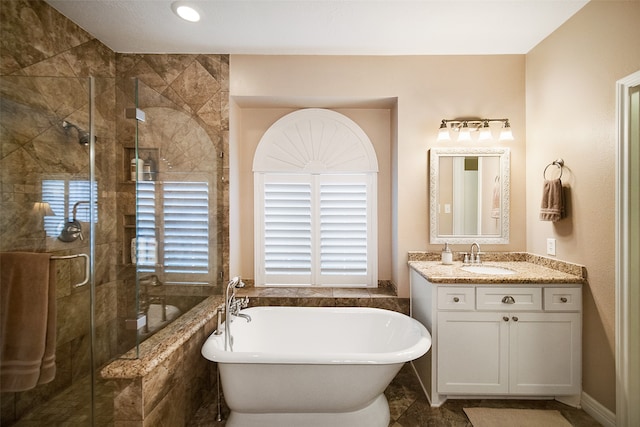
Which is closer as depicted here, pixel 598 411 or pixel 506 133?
pixel 598 411

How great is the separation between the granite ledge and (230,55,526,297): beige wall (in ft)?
2.88

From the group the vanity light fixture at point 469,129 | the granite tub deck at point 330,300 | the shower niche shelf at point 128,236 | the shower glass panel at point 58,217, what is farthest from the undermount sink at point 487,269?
the shower glass panel at point 58,217

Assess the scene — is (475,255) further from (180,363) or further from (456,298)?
(180,363)

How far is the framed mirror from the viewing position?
8.74ft

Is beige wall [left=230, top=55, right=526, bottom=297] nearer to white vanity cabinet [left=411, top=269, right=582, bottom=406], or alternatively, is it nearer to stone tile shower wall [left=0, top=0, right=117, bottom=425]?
white vanity cabinet [left=411, top=269, right=582, bottom=406]

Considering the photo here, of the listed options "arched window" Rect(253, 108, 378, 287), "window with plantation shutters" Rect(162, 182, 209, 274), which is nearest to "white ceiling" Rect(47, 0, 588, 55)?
"arched window" Rect(253, 108, 378, 287)

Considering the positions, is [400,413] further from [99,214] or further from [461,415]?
[99,214]

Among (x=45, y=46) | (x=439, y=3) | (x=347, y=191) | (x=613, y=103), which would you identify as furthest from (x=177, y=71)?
(x=613, y=103)

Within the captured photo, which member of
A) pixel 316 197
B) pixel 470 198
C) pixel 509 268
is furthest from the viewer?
pixel 316 197

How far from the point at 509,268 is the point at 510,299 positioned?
43cm

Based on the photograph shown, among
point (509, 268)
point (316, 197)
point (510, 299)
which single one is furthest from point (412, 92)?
point (510, 299)

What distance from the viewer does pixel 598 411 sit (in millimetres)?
1970

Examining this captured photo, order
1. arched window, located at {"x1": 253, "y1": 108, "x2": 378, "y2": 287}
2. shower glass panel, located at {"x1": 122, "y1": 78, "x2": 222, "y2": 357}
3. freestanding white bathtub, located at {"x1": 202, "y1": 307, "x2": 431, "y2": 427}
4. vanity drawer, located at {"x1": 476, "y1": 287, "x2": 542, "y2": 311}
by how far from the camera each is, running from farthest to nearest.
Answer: arched window, located at {"x1": 253, "y1": 108, "x2": 378, "y2": 287} < vanity drawer, located at {"x1": 476, "y1": 287, "x2": 542, "y2": 311} < shower glass panel, located at {"x1": 122, "y1": 78, "x2": 222, "y2": 357} < freestanding white bathtub, located at {"x1": 202, "y1": 307, "x2": 431, "y2": 427}

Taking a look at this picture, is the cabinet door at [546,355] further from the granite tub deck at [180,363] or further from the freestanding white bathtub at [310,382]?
the granite tub deck at [180,363]
